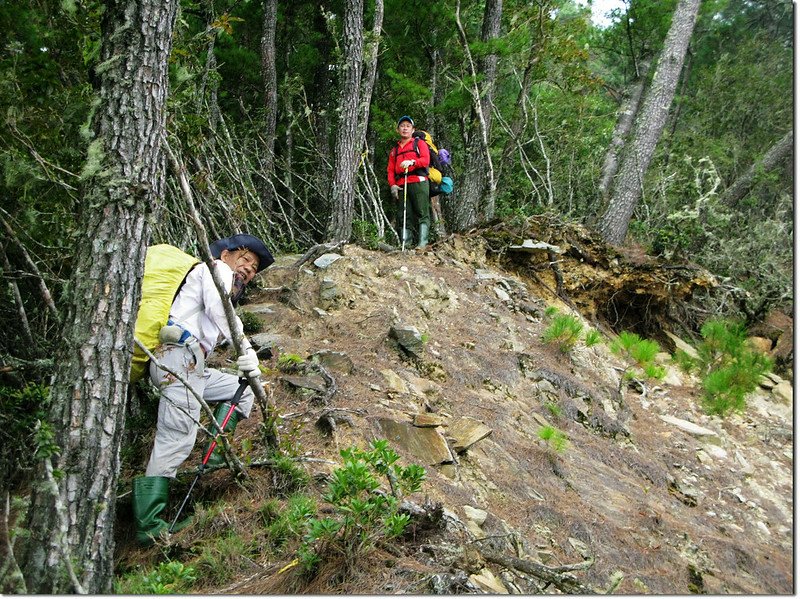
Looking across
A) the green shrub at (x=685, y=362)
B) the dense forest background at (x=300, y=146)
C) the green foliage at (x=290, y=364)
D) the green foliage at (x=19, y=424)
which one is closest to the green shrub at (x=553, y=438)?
the green foliage at (x=290, y=364)

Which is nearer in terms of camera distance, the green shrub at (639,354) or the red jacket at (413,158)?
the green shrub at (639,354)

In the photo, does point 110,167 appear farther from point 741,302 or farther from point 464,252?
point 741,302

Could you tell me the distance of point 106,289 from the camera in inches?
118

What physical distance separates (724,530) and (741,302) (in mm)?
5670

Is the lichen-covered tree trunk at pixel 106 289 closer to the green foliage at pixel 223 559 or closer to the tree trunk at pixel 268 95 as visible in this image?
the green foliage at pixel 223 559

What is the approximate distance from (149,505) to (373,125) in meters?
8.06

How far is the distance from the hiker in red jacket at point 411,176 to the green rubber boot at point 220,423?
491cm

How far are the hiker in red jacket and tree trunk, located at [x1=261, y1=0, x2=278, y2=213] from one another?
205 cm

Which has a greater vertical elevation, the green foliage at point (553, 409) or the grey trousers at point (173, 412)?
the grey trousers at point (173, 412)

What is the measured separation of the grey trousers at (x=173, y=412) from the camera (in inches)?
149

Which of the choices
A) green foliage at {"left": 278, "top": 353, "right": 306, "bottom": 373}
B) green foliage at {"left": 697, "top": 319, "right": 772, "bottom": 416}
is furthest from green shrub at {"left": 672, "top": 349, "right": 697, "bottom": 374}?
green foliage at {"left": 278, "top": 353, "right": 306, "bottom": 373}

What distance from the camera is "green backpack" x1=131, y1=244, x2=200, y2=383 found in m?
3.84

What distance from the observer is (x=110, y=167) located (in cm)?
300

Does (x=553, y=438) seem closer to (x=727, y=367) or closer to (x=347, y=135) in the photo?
(x=727, y=367)
